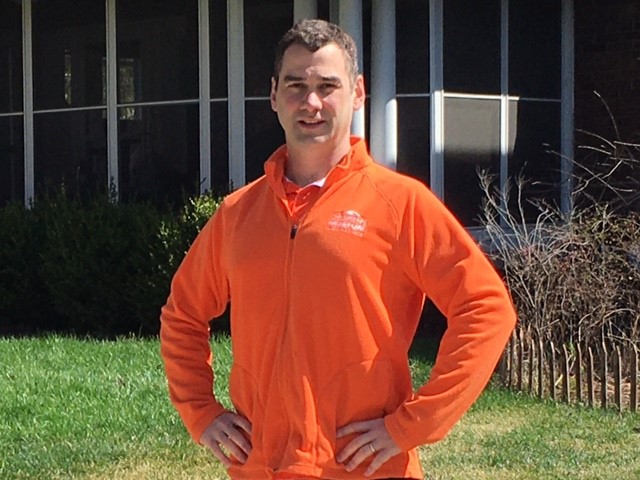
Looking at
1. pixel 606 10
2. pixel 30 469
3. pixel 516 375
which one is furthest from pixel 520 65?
pixel 30 469

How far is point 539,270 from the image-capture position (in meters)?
8.55

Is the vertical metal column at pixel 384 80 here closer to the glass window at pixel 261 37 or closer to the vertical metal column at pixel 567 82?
the glass window at pixel 261 37

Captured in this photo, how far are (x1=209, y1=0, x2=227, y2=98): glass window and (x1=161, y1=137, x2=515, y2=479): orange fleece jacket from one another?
8744 millimetres

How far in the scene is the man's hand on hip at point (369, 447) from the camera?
8.25 feet

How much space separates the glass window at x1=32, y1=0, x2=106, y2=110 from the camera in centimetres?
1191

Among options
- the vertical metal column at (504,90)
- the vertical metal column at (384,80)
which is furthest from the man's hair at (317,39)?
the vertical metal column at (504,90)

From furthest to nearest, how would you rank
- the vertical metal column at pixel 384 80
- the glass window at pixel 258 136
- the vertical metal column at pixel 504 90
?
the vertical metal column at pixel 504 90 → the glass window at pixel 258 136 → the vertical metal column at pixel 384 80

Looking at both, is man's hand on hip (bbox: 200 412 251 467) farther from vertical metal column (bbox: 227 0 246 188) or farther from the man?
vertical metal column (bbox: 227 0 246 188)

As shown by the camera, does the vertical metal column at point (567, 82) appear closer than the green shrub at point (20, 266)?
No

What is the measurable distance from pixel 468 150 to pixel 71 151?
4.08 m

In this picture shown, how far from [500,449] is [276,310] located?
4.07 m

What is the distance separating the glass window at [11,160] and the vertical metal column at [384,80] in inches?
161

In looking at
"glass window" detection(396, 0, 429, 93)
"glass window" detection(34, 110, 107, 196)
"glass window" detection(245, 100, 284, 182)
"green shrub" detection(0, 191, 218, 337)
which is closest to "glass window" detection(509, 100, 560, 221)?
"glass window" detection(396, 0, 429, 93)

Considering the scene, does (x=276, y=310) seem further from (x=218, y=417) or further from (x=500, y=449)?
(x=500, y=449)
